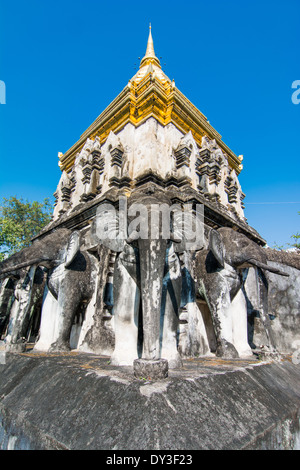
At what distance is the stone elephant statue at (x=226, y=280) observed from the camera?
3973 millimetres

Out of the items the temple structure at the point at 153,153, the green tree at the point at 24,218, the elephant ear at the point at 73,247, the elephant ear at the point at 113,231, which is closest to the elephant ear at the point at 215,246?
the elephant ear at the point at 113,231

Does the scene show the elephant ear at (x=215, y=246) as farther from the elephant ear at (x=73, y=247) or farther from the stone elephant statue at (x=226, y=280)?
the elephant ear at (x=73, y=247)

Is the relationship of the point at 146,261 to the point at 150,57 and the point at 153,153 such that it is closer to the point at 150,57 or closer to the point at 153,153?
the point at 153,153

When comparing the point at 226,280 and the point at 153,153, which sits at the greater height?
the point at 153,153

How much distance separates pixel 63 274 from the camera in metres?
4.57

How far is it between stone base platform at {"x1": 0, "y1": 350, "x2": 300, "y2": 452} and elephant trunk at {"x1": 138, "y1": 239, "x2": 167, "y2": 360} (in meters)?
0.31

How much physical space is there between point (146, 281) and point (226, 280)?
2.05 metres

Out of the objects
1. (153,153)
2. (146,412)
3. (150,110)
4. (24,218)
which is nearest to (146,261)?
(146,412)

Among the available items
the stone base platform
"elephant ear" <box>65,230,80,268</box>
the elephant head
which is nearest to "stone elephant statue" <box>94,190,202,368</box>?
the stone base platform

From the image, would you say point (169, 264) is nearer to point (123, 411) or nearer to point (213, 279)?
point (213, 279)

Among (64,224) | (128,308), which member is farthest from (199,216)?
(64,224)

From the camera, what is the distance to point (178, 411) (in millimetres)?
1716

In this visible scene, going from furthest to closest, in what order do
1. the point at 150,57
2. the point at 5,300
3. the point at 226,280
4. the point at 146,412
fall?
1. the point at 150,57
2. the point at 5,300
3. the point at 226,280
4. the point at 146,412
